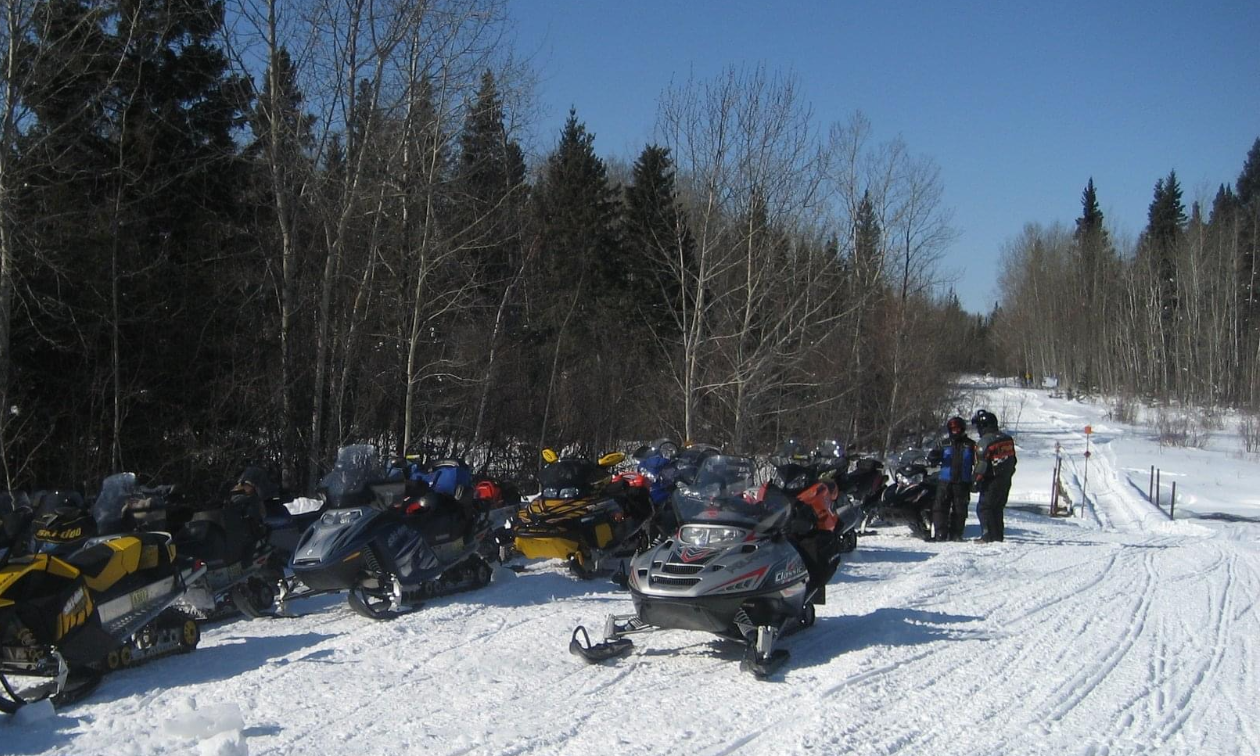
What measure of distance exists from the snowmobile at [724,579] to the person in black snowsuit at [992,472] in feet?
21.4

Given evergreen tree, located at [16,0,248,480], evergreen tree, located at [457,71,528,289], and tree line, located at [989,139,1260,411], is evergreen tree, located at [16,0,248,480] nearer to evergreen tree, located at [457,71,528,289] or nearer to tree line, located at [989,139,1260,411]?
evergreen tree, located at [457,71,528,289]

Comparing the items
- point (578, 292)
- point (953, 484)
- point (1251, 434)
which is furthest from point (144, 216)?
point (1251, 434)

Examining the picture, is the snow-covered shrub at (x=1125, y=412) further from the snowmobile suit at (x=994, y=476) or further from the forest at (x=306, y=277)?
the snowmobile suit at (x=994, y=476)

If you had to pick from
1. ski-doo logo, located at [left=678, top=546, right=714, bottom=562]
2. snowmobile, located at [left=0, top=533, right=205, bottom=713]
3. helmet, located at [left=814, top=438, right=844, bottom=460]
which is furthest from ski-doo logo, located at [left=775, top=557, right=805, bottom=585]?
helmet, located at [left=814, top=438, right=844, bottom=460]

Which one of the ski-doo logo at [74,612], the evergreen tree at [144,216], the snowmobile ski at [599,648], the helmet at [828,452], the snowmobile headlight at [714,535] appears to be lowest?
the snowmobile ski at [599,648]

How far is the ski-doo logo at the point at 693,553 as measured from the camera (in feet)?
20.4

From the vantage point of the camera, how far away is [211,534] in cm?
744

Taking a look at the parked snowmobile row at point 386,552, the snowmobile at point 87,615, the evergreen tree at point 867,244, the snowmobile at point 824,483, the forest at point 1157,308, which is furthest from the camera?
the forest at point 1157,308

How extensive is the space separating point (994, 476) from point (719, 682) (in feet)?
26.3

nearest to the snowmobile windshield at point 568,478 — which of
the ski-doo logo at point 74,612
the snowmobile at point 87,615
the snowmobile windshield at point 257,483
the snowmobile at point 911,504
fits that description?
the snowmobile windshield at point 257,483

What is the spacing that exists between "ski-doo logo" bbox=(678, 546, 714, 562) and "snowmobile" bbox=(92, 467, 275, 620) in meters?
3.40

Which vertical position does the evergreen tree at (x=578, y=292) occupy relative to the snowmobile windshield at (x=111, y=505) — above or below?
above

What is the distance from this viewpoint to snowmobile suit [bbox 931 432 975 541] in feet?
42.4

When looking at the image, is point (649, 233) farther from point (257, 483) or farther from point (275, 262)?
point (257, 483)
